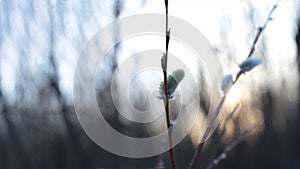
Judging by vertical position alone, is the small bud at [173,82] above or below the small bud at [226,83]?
above

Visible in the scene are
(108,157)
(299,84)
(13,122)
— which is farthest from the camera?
(299,84)

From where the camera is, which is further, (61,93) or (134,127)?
(61,93)

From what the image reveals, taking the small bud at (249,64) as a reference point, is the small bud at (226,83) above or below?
below

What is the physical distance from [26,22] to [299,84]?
4.74 metres

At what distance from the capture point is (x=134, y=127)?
434 centimetres

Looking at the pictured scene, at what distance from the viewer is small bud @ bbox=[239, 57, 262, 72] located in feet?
1.26

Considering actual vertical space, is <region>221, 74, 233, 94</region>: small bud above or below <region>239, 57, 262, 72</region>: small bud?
below

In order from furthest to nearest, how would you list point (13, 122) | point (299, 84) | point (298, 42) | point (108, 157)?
point (299, 84) < point (298, 42) < point (108, 157) < point (13, 122)

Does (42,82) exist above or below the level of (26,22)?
below

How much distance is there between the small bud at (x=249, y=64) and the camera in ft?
1.26

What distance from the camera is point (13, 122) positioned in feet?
16.9

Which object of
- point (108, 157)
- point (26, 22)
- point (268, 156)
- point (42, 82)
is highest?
point (26, 22)

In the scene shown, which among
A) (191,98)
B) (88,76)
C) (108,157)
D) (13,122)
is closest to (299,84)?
(108,157)

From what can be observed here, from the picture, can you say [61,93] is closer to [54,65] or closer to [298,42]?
[54,65]
